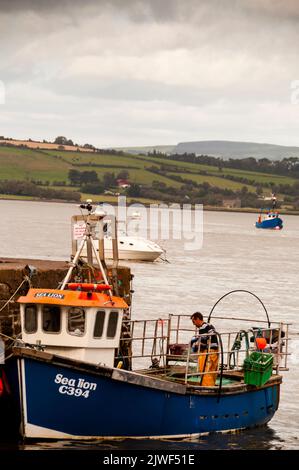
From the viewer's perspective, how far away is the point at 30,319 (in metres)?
22.1

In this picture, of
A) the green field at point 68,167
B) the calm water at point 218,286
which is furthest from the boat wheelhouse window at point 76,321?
the green field at point 68,167

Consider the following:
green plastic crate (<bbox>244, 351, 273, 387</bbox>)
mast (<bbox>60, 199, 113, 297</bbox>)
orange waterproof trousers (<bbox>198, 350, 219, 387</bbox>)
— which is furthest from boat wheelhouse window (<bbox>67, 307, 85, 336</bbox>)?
green plastic crate (<bbox>244, 351, 273, 387</bbox>)

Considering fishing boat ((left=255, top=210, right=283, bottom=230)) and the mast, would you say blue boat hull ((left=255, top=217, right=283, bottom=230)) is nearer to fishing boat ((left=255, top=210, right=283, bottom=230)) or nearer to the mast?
fishing boat ((left=255, top=210, right=283, bottom=230))

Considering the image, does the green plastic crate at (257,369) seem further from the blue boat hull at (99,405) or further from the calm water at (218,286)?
the blue boat hull at (99,405)

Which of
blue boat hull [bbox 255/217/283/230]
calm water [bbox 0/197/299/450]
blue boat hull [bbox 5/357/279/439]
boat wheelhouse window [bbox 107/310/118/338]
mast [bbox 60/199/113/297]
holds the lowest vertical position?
blue boat hull [bbox 255/217/283/230]

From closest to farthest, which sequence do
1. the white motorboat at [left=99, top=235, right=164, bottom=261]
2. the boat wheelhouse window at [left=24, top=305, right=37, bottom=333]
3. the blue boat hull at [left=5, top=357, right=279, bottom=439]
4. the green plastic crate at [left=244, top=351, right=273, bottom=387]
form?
1. the blue boat hull at [left=5, top=357, right=279, bottom=439]
2. the boat wheelhouse window at [left=24, top=305, right=37, bottom=333]
3. the green plastic crate at [left=244, top=351, right=273, bottom=387]
4. the white motorboat at [left=99, top=235, right=164, bottom=261]

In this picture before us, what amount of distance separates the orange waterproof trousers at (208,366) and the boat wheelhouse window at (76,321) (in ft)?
9.28

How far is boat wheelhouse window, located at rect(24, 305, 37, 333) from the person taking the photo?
72.4 feet

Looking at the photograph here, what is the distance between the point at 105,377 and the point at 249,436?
4.28 meters

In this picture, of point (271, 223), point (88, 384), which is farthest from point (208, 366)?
point (271, 223)

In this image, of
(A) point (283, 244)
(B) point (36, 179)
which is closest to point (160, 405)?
(A) point (283, 244)

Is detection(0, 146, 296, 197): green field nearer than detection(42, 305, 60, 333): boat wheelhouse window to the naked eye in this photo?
No

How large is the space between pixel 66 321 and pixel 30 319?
71 cm
